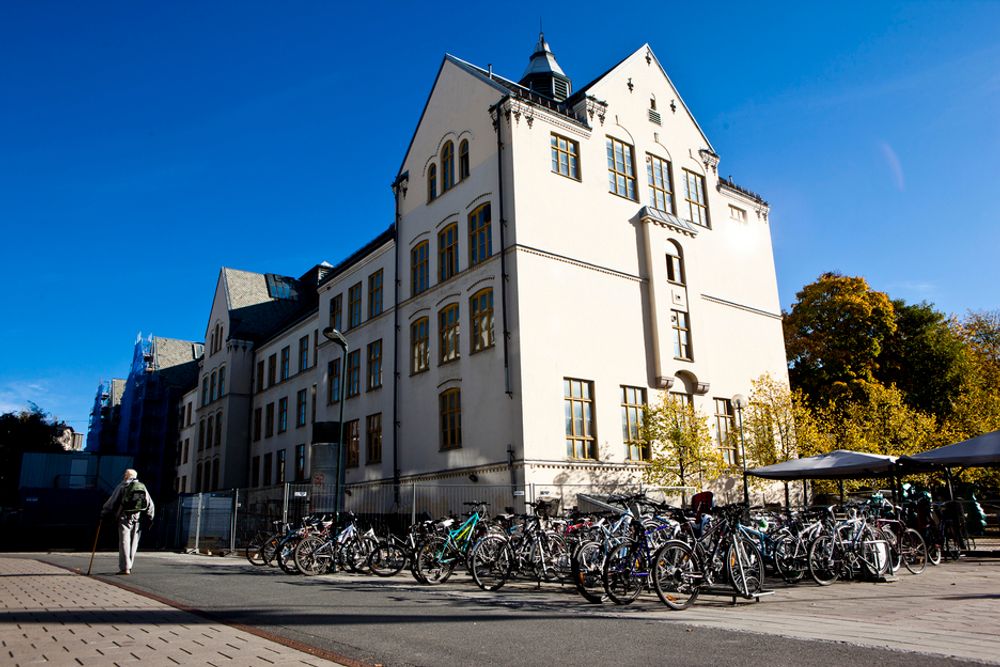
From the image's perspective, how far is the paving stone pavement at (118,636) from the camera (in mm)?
6074

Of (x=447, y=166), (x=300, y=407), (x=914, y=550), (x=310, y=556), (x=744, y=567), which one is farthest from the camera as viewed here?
(x=300, y=407)

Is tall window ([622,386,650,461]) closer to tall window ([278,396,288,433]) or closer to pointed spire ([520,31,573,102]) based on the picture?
pointed spire ([520,31,573,102])

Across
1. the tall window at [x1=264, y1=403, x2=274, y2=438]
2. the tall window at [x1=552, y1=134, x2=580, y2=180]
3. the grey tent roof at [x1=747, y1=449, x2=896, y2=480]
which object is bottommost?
the grey tent roof at [x1=747, y1=449, x2=896, y2=480]

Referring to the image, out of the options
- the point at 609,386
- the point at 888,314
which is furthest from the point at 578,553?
the point at 888,314

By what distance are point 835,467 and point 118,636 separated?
1601cm

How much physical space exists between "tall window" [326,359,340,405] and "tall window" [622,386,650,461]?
606 inches

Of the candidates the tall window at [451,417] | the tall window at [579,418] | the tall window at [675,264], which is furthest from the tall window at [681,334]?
the tall window at [451,417]

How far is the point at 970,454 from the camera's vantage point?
1602cm

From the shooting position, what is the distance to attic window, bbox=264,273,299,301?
177 ft

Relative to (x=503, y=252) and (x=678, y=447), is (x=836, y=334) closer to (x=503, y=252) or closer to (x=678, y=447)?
(x=678, y=447)

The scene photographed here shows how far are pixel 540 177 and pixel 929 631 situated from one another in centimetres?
1998

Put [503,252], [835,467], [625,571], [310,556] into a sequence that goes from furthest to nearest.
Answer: [503,252]
[835,467]
[310,556]
[625,571]

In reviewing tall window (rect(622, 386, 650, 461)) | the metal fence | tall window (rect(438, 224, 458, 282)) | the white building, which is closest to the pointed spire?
the white building

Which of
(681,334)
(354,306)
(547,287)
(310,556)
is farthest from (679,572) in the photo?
(354,306)
